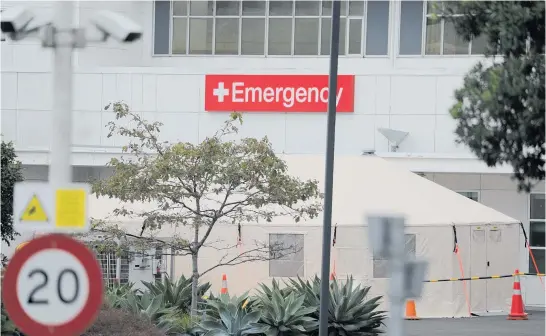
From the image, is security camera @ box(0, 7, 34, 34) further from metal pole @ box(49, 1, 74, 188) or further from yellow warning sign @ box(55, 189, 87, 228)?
yellow warning sign @ box(55, 189, 87, 228)

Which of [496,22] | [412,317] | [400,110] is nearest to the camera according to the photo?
[496,22]

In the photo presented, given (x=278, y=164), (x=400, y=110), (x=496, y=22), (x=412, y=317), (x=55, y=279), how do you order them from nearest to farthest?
(x=55, y=279), (x=496, y=22), (x=278, y=164), (x=412, y=317), (x=400, y=110)

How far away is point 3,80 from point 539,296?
1506cm

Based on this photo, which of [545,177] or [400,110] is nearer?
[545,177]

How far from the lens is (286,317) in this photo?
1777 cm

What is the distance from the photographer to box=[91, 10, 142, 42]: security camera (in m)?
8.72

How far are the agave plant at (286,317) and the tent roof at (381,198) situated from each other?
666cm

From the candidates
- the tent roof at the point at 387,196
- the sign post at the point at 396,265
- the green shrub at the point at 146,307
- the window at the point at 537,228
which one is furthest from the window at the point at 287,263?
the sign post at the point at 396,265

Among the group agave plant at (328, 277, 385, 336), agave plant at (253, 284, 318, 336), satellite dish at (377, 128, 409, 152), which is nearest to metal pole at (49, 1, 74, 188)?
agave plant at (253, 284, 318, 336)

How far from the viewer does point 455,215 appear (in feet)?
83.9

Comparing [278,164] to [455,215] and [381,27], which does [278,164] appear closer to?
[455,215]

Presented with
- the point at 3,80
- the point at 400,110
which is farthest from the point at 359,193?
the point at 3,80

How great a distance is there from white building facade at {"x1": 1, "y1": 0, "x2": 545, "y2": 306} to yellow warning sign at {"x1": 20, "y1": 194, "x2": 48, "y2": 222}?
2204cm

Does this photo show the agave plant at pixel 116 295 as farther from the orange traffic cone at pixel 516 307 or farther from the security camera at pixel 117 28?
the security camera at pixel 117 28
